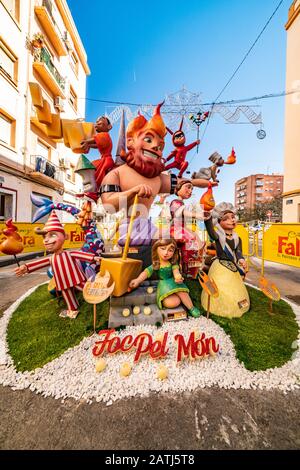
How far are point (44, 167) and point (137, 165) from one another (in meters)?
11.4

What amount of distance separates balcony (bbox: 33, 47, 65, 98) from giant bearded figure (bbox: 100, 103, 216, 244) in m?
12.7

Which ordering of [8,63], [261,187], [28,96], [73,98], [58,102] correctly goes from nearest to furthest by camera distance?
[8,63] → [28,96] → [58,102] → [73,98] → [261,187]

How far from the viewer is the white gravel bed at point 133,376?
1812 mm

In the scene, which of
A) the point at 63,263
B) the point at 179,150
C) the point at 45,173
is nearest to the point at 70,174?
the point at 45,173

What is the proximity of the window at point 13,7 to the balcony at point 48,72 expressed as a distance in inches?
59.1

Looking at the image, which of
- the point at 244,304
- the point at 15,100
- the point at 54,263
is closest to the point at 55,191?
the point at 15,100

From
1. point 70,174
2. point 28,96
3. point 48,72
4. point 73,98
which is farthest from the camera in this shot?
point 73,98

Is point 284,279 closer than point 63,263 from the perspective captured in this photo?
No

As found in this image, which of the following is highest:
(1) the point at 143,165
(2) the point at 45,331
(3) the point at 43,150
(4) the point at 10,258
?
(3) the point at 43,150

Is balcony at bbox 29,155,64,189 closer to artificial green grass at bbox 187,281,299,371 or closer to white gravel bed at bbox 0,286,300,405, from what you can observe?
white gravel bed at bbox 0,286,300,405

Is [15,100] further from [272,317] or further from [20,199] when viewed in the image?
[272,317]

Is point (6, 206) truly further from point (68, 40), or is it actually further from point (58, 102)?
point (68, 40)

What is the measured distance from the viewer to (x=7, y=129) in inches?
407

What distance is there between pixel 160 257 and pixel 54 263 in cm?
138
